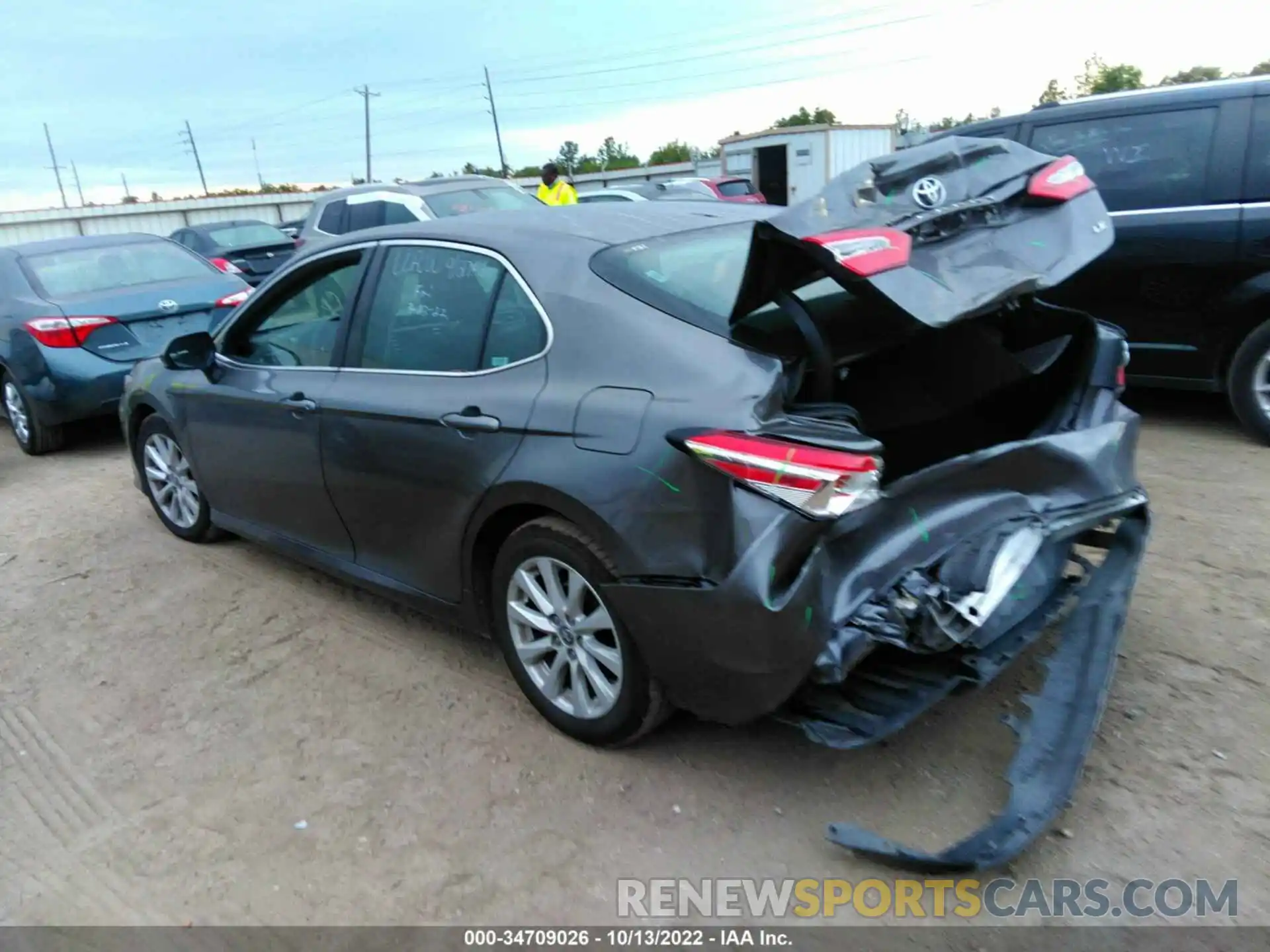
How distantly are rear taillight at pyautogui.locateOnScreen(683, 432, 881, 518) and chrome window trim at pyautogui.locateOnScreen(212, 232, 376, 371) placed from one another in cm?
203

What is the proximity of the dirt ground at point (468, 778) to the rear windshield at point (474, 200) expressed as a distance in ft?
23.4

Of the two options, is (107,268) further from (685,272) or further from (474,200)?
(685,272)

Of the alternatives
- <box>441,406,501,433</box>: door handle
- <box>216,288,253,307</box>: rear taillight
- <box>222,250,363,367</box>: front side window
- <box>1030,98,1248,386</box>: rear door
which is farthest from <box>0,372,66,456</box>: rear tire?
<box>1030,98,1248,386</box>: rear door

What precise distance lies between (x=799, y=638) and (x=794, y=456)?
478 mm

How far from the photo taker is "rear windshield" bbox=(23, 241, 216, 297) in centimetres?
789

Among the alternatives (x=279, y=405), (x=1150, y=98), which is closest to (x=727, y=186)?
(x=1150, y=98)

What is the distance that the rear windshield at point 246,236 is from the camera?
15050mm

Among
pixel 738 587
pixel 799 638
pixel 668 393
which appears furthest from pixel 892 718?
pixel 668 393

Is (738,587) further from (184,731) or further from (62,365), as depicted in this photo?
(62,365)

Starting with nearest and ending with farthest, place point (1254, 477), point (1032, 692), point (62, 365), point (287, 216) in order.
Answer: point (1032, 692), point (1254, 477), point (62, 365), point (287, 216)

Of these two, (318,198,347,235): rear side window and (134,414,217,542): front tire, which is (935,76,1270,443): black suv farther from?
(318,198,347,235): rear side window

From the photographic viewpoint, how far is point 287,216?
1337 inches

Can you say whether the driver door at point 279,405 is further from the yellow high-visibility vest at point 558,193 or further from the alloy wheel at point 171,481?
the yellow high-visibility vest at point 558,193

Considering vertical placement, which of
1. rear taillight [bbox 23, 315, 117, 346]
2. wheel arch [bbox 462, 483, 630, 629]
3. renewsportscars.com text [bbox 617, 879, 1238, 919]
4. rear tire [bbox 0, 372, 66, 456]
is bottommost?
renewsportscars.com text [bbox 617, 879, 1238, 919]
